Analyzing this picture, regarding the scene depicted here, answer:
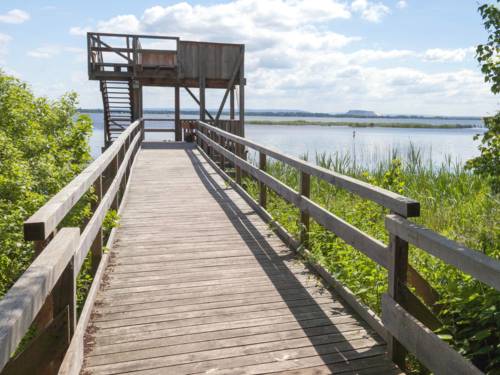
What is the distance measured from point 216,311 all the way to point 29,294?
7.07 ft

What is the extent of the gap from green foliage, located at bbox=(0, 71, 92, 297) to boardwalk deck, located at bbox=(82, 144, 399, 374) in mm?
878

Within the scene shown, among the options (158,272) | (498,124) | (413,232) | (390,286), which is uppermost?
(498,124)

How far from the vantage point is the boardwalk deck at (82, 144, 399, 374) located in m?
3.01

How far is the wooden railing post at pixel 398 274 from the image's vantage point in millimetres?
2973

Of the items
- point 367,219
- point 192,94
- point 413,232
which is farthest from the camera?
point 192,94

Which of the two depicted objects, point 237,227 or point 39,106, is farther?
point 39,106

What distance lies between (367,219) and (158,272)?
2.87 metres

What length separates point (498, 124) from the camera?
4.19 metres

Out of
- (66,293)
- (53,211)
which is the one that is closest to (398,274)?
(66,293)

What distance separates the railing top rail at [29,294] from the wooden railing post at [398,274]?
1860mm

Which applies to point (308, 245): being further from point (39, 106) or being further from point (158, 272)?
point (39, 106)

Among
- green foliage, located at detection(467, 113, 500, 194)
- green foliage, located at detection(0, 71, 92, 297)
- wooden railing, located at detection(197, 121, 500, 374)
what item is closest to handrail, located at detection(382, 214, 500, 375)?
wooden railing, located at detection(197, 121, 500, 374)

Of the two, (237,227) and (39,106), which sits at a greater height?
(39,106)

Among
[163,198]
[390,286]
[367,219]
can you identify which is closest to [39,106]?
[163,198]
